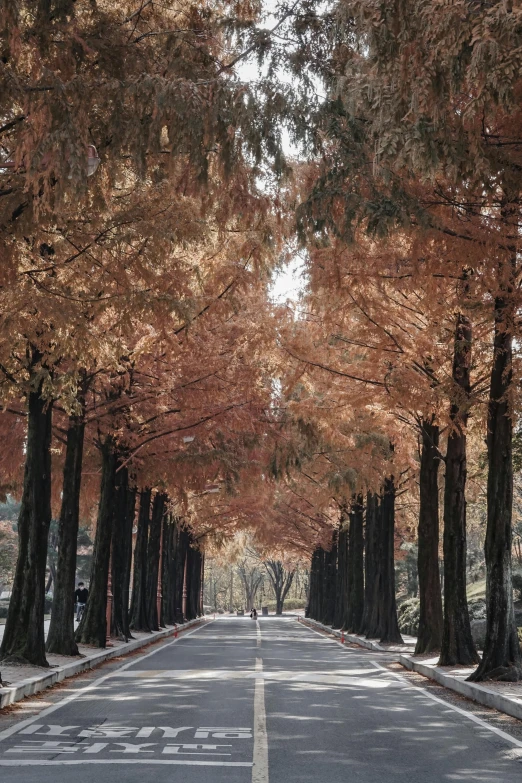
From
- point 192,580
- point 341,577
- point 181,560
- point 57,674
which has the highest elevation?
point 181,560

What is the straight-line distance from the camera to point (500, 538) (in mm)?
16156

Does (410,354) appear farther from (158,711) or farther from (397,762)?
(397,762)

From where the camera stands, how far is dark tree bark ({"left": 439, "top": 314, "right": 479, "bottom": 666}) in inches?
756

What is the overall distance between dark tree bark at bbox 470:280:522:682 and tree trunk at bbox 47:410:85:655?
8888 millimetres

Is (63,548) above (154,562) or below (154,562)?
above

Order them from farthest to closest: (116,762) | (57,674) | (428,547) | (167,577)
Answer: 1. (167,577)
2. (428,547)
3. (57,674)
4. (116,762)

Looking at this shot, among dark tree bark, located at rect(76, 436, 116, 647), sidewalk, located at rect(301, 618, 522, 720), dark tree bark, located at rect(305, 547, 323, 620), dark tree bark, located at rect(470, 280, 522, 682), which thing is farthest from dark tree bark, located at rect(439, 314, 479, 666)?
dark tree bark, located at rect(305, 547, 323, 620)

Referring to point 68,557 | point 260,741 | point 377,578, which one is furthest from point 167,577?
point 260,741

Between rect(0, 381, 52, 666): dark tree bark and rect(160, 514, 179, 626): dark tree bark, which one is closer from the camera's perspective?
rect(0, 381, 52, 666): dark tree bark

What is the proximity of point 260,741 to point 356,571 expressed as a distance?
30833mm

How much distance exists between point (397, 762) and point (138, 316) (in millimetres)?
6961

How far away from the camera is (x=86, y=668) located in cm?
1916

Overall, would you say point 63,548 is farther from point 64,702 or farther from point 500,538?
point 500,538

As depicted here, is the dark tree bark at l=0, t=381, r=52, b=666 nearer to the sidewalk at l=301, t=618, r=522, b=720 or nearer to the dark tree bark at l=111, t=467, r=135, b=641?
the sidewalk at l=301, t=618, r=522, b=720
